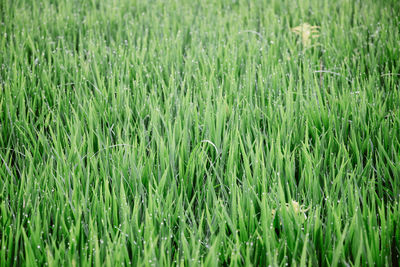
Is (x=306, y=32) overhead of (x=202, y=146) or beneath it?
overhead

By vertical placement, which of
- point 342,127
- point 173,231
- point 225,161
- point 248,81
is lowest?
point 173,231

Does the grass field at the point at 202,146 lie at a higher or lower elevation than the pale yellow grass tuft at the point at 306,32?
lower

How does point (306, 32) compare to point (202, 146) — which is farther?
point (306, 32)

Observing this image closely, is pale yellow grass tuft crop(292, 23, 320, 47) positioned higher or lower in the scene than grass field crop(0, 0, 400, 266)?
higher

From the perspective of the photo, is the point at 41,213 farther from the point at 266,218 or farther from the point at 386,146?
the point at 386,146

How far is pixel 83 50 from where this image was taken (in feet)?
7.46

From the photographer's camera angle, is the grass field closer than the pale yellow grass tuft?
Yes

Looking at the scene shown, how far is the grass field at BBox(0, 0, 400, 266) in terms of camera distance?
1.00 metres

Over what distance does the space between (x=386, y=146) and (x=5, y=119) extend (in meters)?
1.62

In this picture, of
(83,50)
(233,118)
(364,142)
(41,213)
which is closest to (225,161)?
(233,118)

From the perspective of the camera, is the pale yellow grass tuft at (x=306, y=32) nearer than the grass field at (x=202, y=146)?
No

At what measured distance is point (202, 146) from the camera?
1.47 meters

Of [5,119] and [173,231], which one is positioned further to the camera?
[5,119]

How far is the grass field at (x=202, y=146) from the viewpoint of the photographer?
1.00 m
